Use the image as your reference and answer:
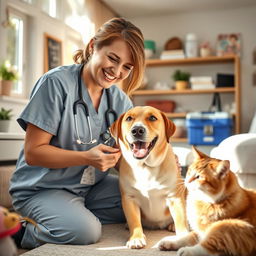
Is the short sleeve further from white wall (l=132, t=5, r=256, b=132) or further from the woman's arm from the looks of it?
white wall (l=132, t=5, r=256, b=132)

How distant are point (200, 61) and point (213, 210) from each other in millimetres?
3973

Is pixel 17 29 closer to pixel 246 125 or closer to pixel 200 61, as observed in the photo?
pixel 200 61

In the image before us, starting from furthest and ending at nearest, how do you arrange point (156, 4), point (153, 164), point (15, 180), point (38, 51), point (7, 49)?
point (156, 4)
point (38, 51)
point (7, 49)
point (15, 180)
point (153, 164)

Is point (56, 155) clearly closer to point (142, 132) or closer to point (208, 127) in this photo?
point (142, 132)

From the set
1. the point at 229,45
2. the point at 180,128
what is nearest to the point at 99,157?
the point at 180,128

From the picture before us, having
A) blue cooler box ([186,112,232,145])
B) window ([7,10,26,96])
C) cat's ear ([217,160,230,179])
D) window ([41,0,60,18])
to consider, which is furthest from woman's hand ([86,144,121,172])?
blue cooler box ([186,112,232,145])

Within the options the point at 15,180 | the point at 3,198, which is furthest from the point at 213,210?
the point at 3,198

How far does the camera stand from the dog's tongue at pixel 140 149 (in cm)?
145

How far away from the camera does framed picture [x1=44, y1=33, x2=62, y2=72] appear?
3.64m

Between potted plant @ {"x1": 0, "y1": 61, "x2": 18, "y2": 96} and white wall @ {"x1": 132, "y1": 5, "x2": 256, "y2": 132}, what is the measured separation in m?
2.98

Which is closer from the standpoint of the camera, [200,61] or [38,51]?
[38,51]

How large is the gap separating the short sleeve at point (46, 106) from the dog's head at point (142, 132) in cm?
25

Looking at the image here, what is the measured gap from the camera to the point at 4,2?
3.00 meters

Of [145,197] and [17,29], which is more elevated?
[17,29]
